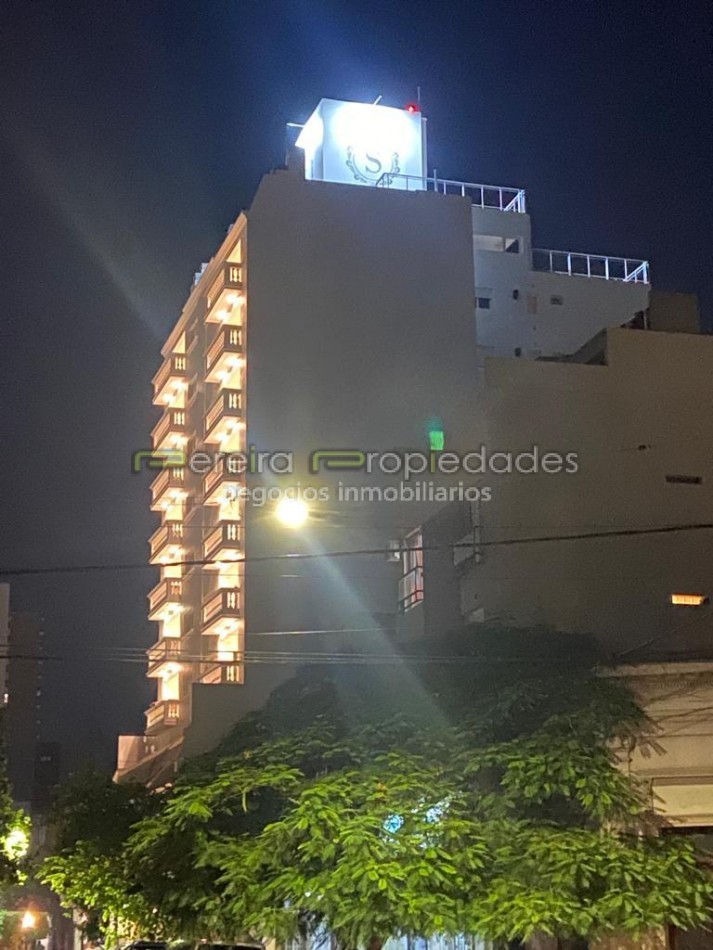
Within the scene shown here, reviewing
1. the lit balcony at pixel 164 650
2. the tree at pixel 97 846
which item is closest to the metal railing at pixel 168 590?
the lit balcony at pixel 164 650

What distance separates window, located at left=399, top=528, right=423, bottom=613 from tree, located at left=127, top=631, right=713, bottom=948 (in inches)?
502

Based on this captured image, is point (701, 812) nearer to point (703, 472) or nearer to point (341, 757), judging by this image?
point (341, 757)

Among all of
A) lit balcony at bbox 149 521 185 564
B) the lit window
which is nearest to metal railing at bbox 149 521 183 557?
lit balcony at bbox 149 521 185 564

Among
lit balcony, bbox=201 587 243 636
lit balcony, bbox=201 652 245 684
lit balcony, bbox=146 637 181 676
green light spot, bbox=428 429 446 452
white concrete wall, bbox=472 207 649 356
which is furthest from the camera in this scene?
lit balcony, bbox=146 637 181 676

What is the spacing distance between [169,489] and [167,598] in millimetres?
5620

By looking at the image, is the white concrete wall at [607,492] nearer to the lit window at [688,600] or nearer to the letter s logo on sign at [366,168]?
the lit window at [688,600]

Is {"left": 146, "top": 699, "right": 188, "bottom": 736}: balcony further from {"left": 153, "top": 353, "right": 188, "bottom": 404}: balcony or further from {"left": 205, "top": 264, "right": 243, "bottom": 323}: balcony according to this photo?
{"left": 205, "top": 264, "right": 243, "bottom": 323}: balcony

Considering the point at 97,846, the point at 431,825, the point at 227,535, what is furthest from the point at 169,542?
the point at 431,825

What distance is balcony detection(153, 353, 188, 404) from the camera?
→ 5803 cm

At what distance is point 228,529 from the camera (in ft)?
152

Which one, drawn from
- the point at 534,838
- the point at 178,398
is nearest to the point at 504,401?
the point at 534,838

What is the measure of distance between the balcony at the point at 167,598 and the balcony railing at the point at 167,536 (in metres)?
2.07

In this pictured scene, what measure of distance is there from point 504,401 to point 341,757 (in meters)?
13.2

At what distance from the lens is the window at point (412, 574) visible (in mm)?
32062
